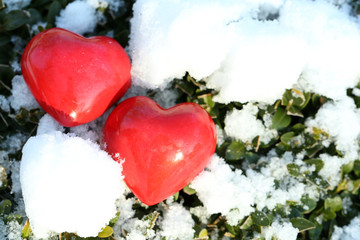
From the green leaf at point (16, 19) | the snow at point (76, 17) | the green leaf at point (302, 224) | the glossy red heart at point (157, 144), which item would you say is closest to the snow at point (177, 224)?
the glossy red heart at point (157, 144)

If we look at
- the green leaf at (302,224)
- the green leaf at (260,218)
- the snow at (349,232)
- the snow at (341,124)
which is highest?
the snow at (341,124)

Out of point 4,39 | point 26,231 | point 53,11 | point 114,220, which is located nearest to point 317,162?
point 114,220

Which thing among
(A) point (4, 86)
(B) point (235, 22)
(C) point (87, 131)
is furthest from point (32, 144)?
(B) point (235, 22)

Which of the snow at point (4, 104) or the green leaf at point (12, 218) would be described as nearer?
the green leaf at point (12, 218)

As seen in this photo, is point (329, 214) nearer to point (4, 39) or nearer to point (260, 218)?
point (260, 218)

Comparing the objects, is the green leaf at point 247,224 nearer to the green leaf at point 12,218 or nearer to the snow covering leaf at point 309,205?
the snow covering leaf at point 309,205

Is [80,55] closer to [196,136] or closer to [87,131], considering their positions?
[87,131]

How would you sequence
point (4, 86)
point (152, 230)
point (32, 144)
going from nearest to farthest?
point (32, 144)
point (152, 230)
point (4, 86)
